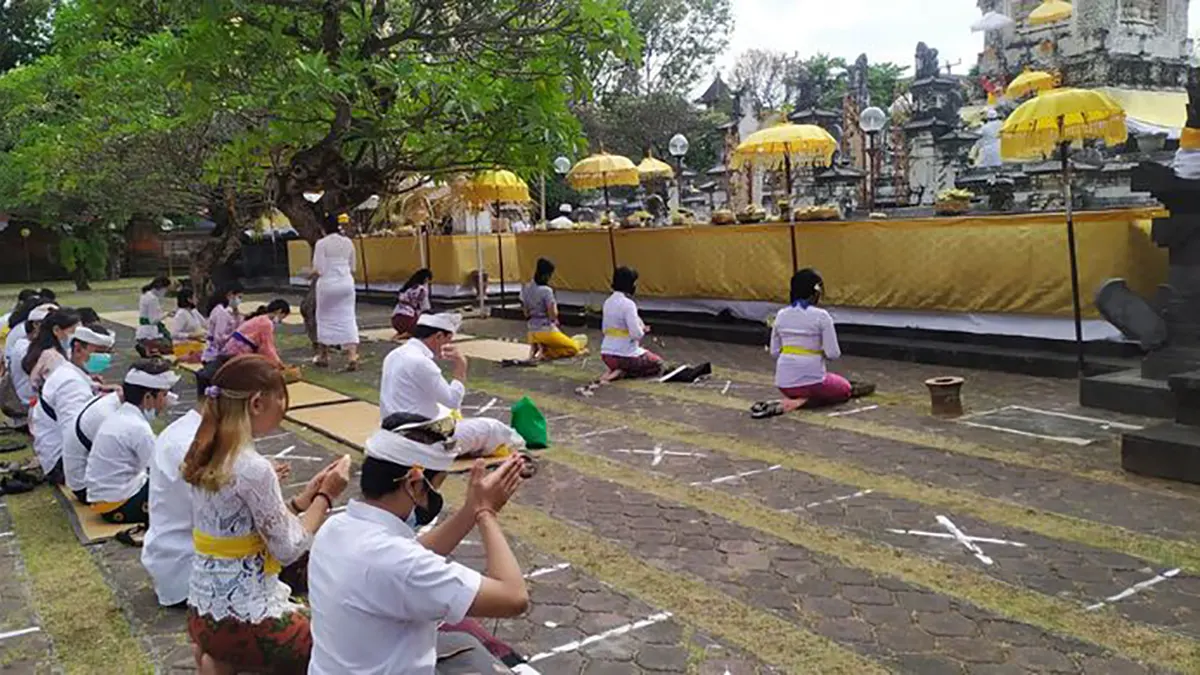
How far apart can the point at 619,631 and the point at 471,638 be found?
1.13m

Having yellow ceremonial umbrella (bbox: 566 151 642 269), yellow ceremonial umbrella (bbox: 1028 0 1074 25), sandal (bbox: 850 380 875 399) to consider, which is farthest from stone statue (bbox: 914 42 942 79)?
sandal (bbox: 850 380 875 399)

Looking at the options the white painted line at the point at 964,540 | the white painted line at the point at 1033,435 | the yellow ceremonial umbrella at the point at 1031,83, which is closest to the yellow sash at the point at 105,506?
Answer: the white painted line at the point at 964,540

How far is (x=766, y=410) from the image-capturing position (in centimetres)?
814

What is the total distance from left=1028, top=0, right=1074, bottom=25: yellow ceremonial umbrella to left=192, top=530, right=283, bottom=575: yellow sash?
28.3 metres

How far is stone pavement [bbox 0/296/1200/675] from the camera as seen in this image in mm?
3918

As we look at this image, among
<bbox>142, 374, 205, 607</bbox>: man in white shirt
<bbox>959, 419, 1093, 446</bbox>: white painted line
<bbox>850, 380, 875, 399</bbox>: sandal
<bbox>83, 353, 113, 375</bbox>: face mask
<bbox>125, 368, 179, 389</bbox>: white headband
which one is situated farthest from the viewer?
<bbox>850, 380, 875, 399</bbox>: sandal

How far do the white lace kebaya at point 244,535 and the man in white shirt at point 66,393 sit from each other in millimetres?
3206

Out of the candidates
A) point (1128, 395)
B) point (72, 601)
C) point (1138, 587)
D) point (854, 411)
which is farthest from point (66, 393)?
point (1128, 395)

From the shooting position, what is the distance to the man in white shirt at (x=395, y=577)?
2.56 metres

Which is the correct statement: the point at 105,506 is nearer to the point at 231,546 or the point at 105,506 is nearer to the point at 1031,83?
the point at 231,546

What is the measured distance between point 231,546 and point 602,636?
63.1 inches

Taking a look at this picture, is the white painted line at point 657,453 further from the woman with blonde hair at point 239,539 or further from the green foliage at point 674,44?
the green foliage at point 674,44

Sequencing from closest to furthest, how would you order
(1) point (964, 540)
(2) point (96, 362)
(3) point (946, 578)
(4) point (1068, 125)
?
(3) point (946, 578)
(1) point (964, 540)
(2) point (96, 362)
(4) point (1068, 125)

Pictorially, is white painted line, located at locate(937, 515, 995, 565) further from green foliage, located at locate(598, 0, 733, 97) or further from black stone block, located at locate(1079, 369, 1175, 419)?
green foliage, located at locate(598, 0, 733, 97)
